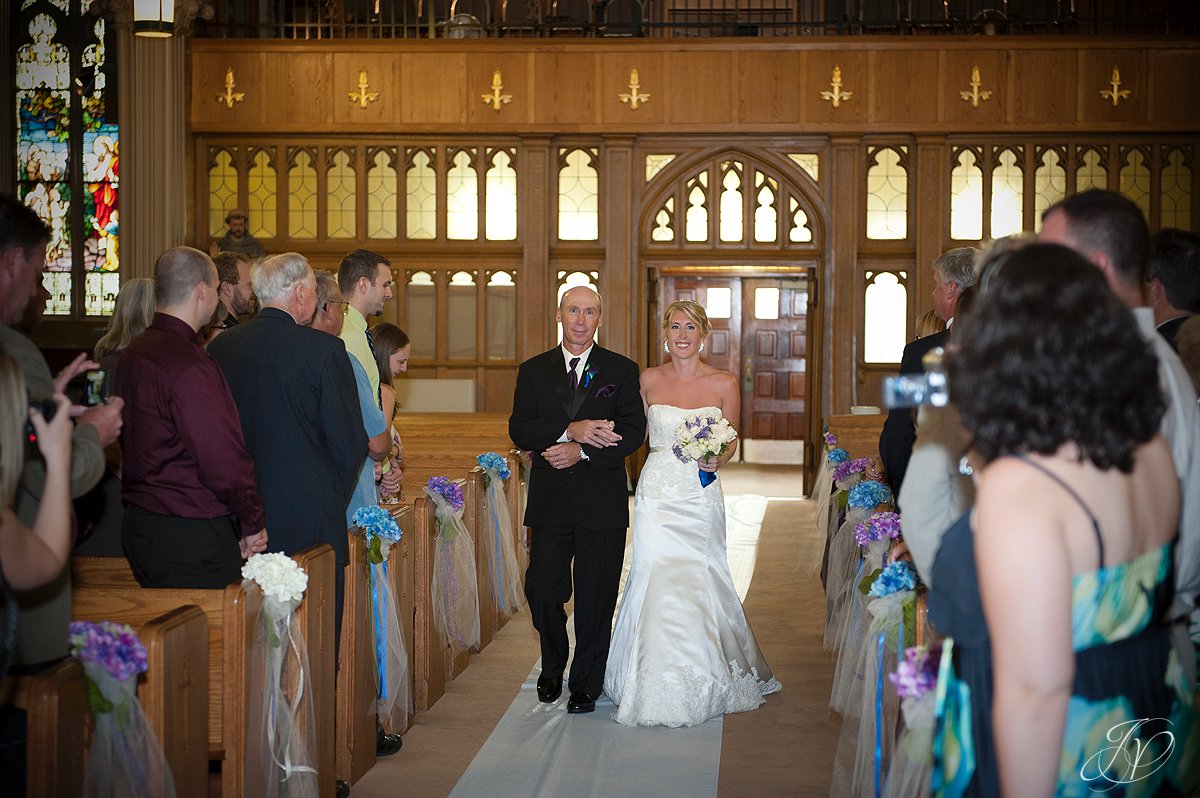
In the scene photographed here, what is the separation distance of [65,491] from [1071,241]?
2099 mm

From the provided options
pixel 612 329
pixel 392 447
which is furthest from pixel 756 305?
pixel 392 447

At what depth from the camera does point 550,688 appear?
19.3 feet

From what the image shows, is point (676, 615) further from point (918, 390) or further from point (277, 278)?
point (918, 390)

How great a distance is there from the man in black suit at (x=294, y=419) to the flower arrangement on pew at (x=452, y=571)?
1606mm

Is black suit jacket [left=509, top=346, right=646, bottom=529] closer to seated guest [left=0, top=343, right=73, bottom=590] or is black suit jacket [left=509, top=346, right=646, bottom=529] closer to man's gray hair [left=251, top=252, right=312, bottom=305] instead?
man's gray hair [left=251, top=252, right=312, bottom=305]

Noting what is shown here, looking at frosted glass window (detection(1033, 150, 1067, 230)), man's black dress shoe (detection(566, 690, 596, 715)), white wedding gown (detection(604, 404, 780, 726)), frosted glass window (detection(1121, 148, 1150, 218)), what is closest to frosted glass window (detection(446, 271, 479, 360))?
frosted glass window (detection(1033, 150, 1067, 230))

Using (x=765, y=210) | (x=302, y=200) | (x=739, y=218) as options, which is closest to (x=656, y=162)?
(x=739, y=218)

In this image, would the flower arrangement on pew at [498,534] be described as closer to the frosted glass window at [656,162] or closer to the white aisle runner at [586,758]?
the white aisle runner at [586,758]

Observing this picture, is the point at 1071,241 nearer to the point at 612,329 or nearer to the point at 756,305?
the point at 612,329

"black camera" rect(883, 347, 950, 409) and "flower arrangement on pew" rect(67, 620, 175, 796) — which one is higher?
"black camera" rect(883, 347, 950, 409)

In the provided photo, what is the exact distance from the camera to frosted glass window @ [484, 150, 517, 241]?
1289 cm

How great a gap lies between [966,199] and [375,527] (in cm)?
916

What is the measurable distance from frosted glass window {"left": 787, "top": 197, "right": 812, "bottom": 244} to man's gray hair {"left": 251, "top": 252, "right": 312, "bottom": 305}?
8727mm

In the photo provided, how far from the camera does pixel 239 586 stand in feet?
11.9
